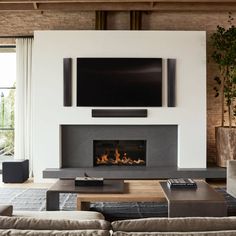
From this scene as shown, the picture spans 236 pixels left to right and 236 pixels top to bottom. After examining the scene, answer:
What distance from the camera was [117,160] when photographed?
6996mm

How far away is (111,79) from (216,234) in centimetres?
514

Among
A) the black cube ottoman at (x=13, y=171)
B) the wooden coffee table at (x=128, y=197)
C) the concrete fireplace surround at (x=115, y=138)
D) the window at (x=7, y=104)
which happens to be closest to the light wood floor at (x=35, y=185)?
the black cube ottoman at (x=13, y=171)

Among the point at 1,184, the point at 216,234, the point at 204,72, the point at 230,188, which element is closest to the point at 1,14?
the point at 1,184

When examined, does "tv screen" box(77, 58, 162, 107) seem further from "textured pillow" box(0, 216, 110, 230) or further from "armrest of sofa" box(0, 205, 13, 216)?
"textured pillow" box(0, 216, 110, 230)

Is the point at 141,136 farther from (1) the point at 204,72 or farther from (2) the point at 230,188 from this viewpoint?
(2) the point at 230,188

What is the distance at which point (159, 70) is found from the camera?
22.0 ft

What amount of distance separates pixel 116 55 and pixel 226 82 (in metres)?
2.05

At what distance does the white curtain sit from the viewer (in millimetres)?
Result: 7348

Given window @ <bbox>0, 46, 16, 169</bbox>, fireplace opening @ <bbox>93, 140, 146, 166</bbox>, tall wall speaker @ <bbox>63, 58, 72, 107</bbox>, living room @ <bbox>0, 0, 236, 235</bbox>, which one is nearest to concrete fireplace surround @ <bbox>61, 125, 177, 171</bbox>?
living room @ <bbox>0, 0, 236, 235</bbox>

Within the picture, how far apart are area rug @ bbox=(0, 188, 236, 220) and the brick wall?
1.95 metres

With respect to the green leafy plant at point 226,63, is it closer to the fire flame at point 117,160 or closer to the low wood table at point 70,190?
the fire flame at point 117,160

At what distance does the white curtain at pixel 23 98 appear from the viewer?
7.35m

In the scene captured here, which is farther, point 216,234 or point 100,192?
point 100,192

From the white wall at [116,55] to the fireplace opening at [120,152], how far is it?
496 mm
